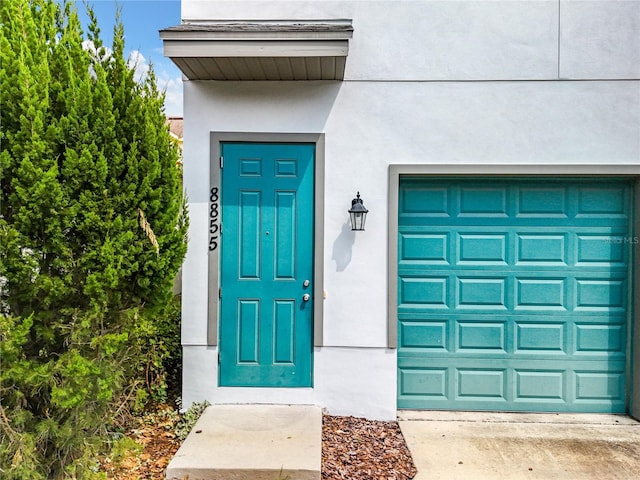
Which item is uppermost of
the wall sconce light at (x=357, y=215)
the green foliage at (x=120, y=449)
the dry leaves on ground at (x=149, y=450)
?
the wall sconce light at (x=357, y=215)

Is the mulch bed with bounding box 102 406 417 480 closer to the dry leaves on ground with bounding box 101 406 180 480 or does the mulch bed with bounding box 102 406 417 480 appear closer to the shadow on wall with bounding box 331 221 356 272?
the dry leaves on ground with bounding box 101 406 180 480

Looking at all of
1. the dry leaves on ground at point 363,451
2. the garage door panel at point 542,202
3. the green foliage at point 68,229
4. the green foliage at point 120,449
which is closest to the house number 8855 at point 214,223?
the green foliage at point 68,229

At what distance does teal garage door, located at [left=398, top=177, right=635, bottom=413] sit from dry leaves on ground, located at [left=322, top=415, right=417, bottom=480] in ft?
1.77

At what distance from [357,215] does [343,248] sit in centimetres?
32

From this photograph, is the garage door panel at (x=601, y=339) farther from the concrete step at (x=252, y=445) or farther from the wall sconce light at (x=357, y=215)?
the concrete step at (x=252, y=445)

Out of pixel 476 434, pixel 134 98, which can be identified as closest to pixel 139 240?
pixel 134 98

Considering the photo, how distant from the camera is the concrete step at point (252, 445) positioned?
279cm

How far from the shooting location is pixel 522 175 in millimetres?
3820

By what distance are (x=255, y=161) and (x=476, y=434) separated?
2.98 meters

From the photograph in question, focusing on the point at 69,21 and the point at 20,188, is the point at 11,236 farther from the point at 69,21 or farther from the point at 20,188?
the point at 69,21

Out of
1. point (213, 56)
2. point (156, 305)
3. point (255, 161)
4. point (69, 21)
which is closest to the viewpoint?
point (69, 21)

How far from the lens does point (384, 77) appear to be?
382 cm

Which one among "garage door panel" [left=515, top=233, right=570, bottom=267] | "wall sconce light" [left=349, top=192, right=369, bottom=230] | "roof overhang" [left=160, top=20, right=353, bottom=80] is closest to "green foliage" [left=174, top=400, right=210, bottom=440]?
"wall sconce light" [left=349, top=192, right=369, bottom=230]

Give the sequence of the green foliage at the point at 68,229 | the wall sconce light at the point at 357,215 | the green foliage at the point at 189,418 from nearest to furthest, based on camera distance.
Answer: the green foliage at the point at 68,229
the green foliage at the point at 189,418
the wall sconce light at the point at 357,215
